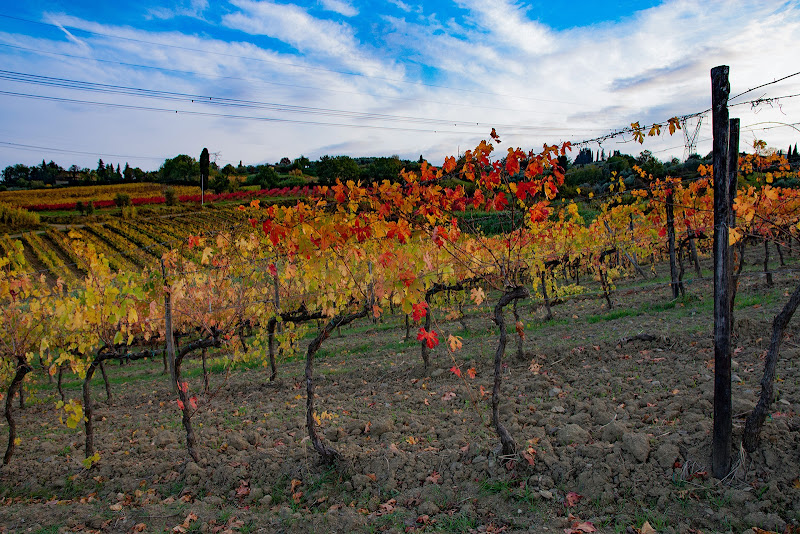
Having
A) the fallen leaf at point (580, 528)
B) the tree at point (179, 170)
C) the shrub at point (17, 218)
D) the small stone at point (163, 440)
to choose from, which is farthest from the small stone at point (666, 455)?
the tree at point (179, 170)

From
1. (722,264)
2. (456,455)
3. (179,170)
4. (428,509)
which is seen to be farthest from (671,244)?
(179,170)

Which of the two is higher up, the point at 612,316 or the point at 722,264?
the point at 722,264

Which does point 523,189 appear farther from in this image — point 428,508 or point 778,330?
point 428,508

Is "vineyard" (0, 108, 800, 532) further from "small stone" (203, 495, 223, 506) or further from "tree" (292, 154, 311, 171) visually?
"tree" (292, 154, 311, 171)

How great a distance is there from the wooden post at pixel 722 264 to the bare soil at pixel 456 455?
0.21 meters

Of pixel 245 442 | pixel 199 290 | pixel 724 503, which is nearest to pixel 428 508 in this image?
pixel 724 503

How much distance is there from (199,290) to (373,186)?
17.1ft

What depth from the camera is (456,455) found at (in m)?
4.02

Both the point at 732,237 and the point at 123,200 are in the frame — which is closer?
the point at 732,237

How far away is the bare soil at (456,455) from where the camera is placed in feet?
10.2

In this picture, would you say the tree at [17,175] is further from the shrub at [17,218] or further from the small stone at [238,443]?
the small stone at [238,443]

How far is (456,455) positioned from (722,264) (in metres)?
2.58

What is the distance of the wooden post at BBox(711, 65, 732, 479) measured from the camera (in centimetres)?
304

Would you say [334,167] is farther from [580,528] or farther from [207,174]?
[580,528]
